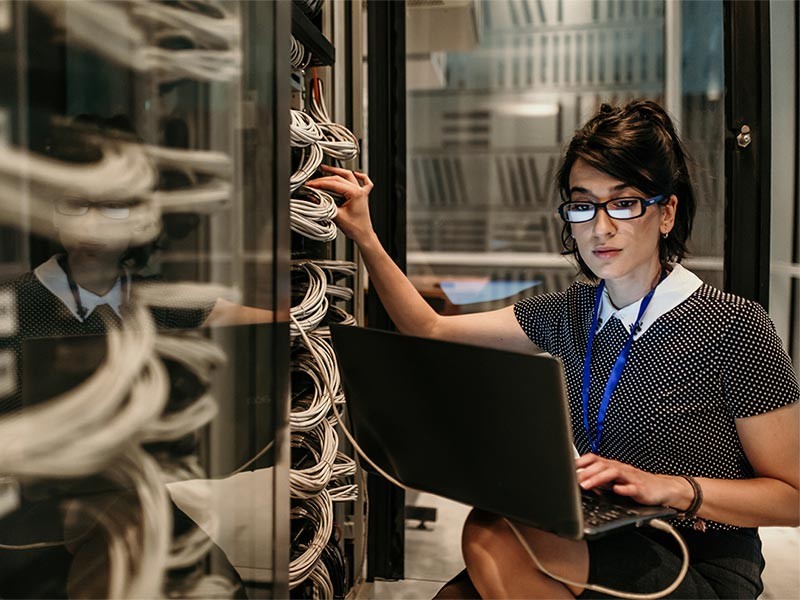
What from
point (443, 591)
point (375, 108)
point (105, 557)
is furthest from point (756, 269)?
point (105, 557)

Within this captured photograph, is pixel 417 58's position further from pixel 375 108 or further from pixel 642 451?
pixel 642 451

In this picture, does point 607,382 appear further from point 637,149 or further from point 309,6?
point 309,6

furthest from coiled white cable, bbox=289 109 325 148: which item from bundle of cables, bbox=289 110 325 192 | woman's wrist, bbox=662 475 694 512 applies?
woman's wrist, bbox=662 475 694 512

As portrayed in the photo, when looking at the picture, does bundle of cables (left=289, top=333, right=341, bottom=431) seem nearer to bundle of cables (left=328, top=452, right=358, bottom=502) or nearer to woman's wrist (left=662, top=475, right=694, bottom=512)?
bundle of cables (left=328, top=452, right=358, bottom=502)

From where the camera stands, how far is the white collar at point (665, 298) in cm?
137

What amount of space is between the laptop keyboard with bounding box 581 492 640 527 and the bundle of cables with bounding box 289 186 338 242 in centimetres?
67

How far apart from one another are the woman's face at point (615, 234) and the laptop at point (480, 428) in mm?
465

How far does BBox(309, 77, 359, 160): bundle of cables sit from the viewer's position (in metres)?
1.51

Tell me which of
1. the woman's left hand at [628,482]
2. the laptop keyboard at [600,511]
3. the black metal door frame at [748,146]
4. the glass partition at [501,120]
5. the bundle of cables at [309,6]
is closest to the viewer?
the laptop keyboard at [600,511]

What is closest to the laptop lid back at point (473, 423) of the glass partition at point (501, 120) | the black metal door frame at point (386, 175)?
the black metal door frame at point (386, 175)

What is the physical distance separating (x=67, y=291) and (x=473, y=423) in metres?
0.52

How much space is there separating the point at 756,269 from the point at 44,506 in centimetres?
179

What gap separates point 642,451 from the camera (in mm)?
1348

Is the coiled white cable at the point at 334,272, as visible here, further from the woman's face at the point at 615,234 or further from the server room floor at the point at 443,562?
the server room floor at the point at 443,562
